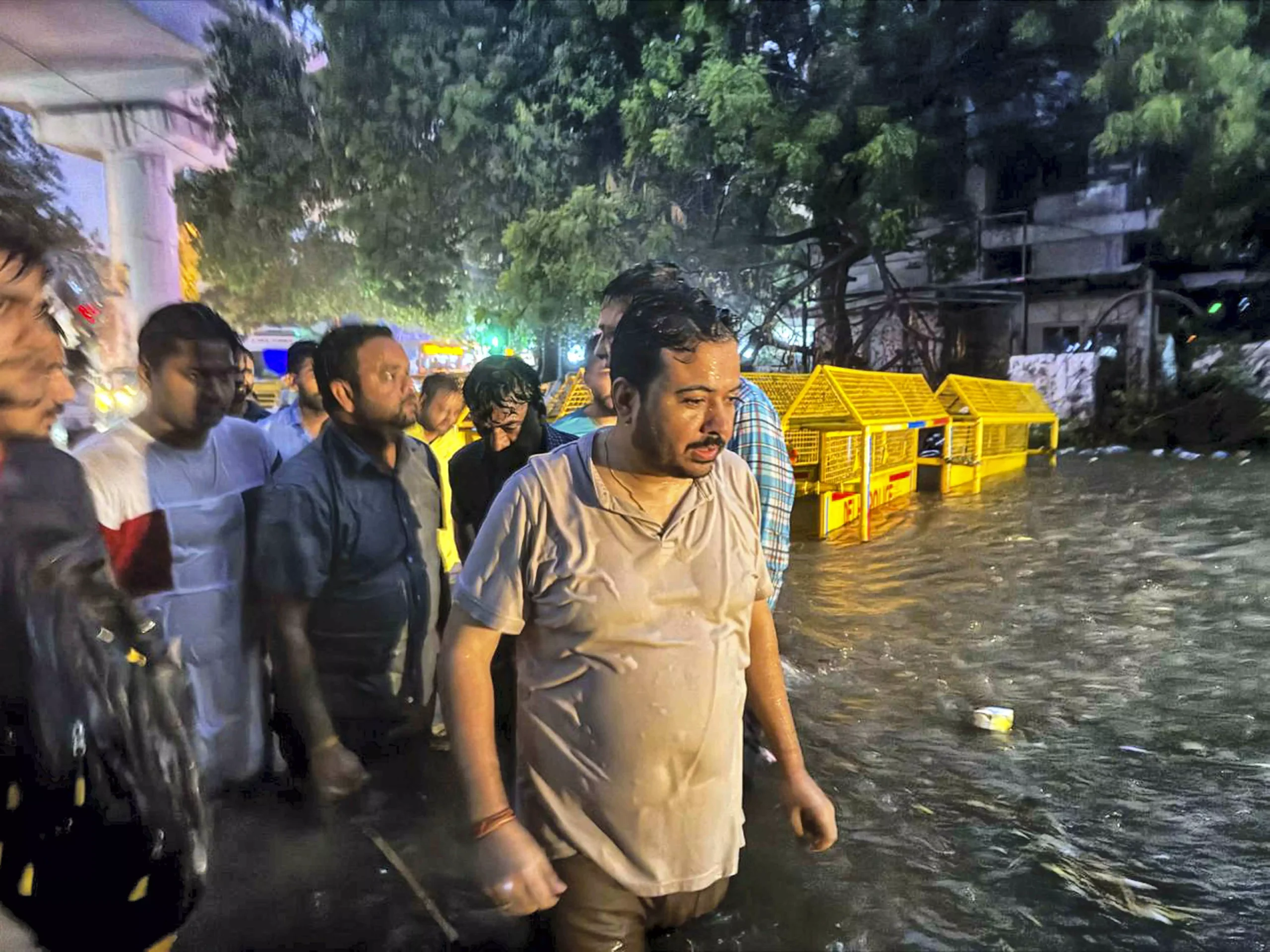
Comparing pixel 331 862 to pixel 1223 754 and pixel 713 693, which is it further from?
pixel 1223 754

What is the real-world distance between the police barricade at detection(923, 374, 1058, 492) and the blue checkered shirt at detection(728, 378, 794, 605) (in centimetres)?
738

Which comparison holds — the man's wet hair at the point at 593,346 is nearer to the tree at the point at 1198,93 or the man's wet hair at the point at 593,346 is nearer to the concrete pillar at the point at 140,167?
the concrete pillar at the point at 140,167

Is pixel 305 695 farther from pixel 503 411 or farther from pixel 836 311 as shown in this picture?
pixel 836 311

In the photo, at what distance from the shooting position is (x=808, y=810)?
1.61 m

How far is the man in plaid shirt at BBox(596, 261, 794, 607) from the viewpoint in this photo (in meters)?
2.48

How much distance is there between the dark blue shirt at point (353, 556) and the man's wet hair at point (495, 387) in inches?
10.5

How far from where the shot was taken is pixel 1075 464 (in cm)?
1189

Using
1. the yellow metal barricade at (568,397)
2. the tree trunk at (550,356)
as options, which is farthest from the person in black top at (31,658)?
the yellow metal barricade at (568,397)

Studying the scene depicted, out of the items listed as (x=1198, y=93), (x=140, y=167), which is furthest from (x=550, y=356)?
(x=1198, y=93)

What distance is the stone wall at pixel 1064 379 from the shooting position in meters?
12.9

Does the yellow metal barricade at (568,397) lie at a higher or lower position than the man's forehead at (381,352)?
lower

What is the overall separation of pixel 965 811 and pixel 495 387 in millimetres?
2210

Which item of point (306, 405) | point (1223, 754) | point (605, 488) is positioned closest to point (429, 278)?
point (306, 405)

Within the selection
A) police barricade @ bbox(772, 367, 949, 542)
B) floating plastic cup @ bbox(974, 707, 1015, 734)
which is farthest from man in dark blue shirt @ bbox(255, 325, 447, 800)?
police barricade @ bbox(772, 367, 949, 542)
